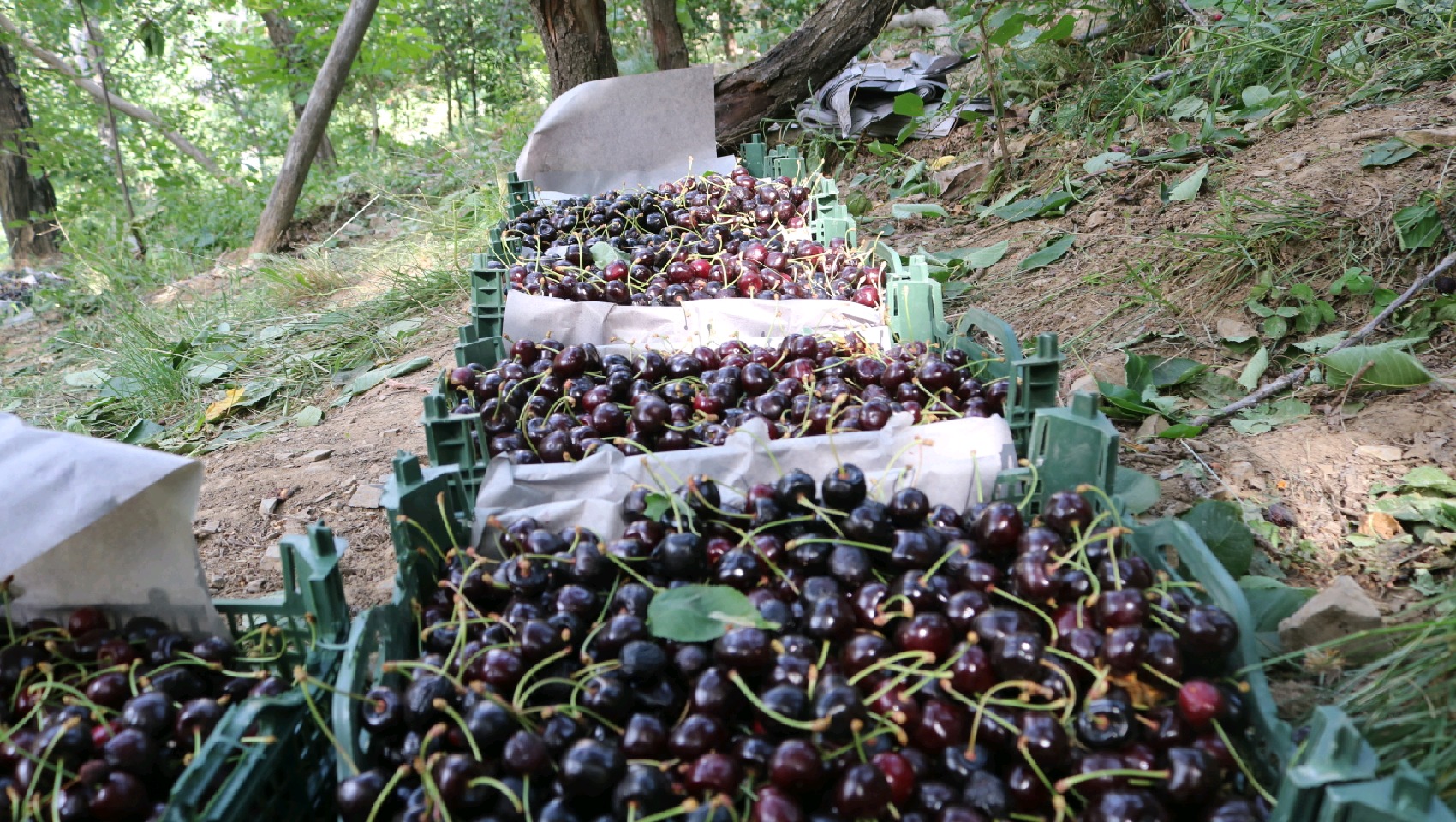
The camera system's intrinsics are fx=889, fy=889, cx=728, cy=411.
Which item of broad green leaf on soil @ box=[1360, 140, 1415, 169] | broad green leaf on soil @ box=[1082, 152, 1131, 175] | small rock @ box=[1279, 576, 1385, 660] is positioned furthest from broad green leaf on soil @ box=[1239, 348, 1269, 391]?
broad green leaf on soil @ box=[1082, 152, 1131, 175]

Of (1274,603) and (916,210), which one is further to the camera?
(916,210)

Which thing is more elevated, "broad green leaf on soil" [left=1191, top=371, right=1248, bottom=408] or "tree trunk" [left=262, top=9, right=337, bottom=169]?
"tree trunk" [left=262, top=9, right=337, bottom=169]

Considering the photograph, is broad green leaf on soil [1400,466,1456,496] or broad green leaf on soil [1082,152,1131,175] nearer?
broad green leaf on soil [1400,466,1456,496]

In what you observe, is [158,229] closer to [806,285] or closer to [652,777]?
[806,285]

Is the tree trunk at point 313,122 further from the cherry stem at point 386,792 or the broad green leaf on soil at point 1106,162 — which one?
the cherry stem at point 386,792

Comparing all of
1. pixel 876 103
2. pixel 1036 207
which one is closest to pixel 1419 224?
pixel 1036 207

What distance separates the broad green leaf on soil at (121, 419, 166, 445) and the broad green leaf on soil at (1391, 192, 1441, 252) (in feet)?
14.1

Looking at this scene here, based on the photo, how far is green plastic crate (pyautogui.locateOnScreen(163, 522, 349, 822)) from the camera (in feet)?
3.20

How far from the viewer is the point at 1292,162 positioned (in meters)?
3.16

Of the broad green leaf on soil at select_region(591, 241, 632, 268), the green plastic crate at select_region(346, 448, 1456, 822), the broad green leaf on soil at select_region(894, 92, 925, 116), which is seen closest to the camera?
the green plastic crate at select_region(346, 448, 1456, 822)

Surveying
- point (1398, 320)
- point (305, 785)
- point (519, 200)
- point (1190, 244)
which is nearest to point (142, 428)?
point (519, 200)

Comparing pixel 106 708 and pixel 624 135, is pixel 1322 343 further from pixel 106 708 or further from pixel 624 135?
pixel 624 135

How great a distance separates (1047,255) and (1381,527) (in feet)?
6.19

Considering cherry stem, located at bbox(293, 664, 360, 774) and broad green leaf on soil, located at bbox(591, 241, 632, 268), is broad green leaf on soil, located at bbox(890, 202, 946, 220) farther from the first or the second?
cherry stem, located at bbox(293, 664, 360, 774)
